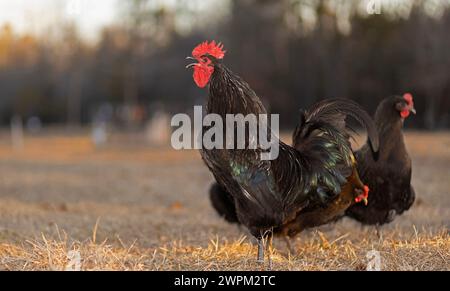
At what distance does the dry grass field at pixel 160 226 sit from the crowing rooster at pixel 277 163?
495 millimetres

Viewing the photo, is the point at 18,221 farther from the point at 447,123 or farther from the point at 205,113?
the point at 447,123

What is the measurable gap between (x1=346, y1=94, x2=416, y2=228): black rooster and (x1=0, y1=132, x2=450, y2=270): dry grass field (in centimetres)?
33

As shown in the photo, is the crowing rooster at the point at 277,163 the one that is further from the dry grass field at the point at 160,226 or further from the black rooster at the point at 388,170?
the black rooster at the point at 388,170

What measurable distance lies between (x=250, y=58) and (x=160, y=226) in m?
28.8

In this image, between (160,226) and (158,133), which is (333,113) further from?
(158,133)

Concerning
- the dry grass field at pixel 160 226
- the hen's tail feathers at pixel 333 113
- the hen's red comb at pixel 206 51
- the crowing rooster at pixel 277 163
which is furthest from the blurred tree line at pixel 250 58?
the hen's red comb at pixel 206 51

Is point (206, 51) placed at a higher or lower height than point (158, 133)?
higher

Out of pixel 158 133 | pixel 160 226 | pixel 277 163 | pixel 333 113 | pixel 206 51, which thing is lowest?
pixel 158 133

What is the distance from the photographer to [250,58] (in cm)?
3600

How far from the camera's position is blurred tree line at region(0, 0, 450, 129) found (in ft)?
97.2

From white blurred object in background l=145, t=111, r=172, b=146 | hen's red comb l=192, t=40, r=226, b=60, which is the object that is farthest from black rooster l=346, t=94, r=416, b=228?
white blurred object in background l=145, t=111, r=172, b=146

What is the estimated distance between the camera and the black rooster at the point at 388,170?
6.66 metres

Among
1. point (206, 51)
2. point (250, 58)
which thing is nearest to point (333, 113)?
point (206, 51)
